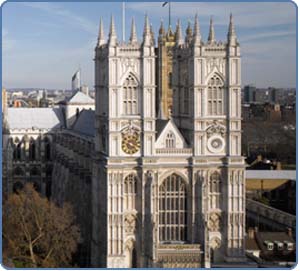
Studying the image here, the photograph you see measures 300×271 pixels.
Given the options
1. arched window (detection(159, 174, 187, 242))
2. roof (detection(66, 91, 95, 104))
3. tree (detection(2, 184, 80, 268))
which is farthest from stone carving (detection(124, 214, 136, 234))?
roof (detection(66, 91, 95, 104))

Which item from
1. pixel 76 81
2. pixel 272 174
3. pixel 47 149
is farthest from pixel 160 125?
pixel 76 81

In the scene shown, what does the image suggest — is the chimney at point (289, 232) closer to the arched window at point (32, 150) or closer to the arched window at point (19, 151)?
the arched window at point (32, 150)

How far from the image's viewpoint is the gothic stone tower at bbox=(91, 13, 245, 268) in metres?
33.3

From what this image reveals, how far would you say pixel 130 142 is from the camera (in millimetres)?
33594

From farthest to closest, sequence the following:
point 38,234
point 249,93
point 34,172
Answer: point 34,172
point 249,93
point 38,234

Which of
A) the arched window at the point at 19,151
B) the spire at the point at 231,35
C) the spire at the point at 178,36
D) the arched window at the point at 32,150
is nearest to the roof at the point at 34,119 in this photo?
the arched window at the point at 32,150

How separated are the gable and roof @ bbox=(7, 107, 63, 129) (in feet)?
75.1

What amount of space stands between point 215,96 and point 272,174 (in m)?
15.9

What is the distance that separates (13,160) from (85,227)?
57.8ft

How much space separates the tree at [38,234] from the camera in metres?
32.0

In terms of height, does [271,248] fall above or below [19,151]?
below

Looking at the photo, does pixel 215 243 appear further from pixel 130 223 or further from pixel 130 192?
pixel 130 192

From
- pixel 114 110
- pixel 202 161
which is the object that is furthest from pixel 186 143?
pixel 114 110

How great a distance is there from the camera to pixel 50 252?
104 feet
